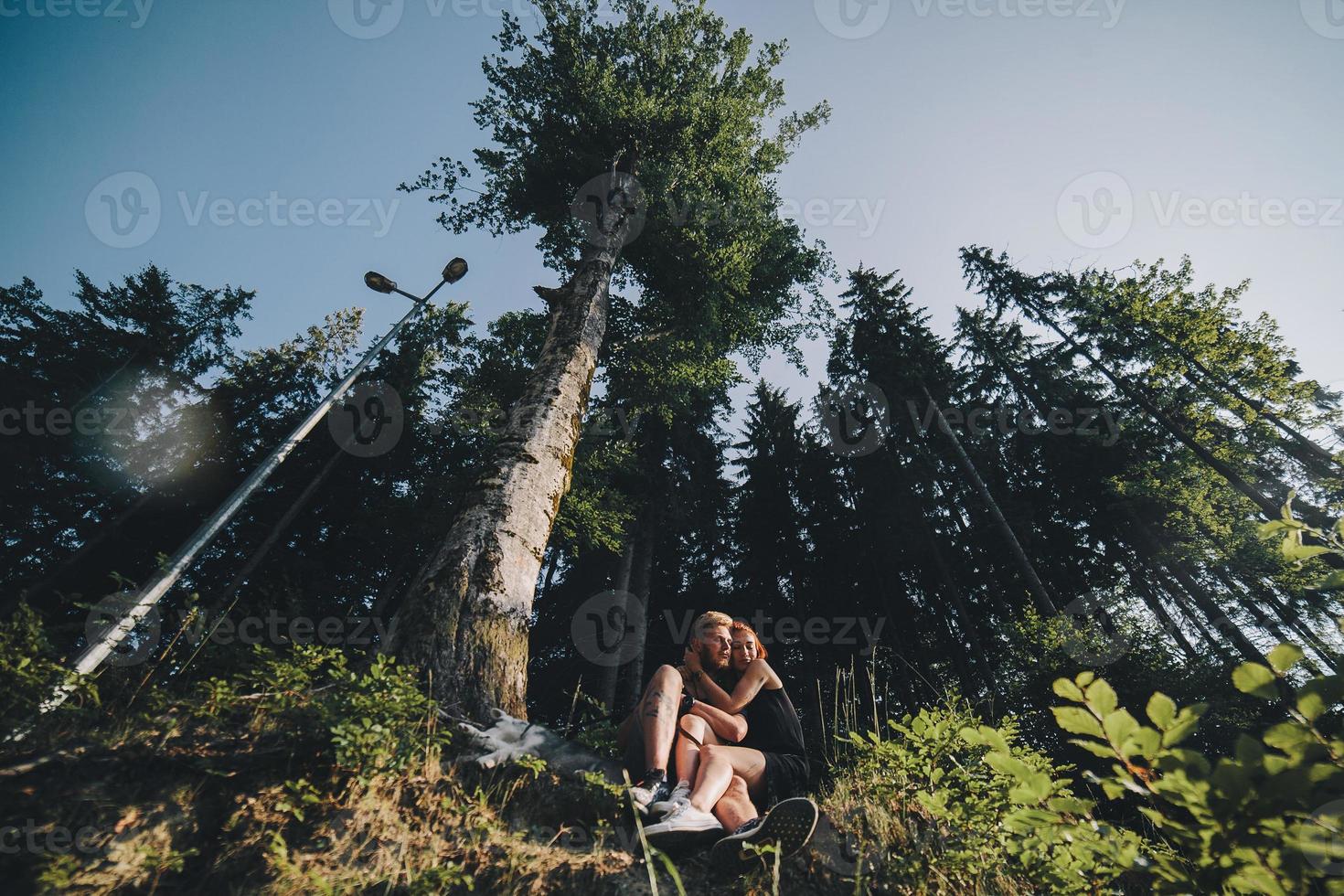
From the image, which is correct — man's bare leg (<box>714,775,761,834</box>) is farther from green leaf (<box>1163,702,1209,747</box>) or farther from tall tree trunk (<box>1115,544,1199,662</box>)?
tall tree trunk (<box>1115,544,1199,662</box>)

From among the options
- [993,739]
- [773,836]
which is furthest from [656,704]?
[993,739]

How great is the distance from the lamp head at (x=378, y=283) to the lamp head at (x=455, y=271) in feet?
2.63

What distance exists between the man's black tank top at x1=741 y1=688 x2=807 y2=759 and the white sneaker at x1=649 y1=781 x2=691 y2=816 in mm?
786

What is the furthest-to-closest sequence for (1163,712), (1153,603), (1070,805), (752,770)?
(1153,603) → (752,770) → (1070,805) → (1163,712)

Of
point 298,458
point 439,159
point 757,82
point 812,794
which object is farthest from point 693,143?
point 298,458

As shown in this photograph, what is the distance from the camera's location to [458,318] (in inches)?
650

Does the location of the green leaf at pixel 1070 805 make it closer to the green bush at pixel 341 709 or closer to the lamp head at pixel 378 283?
→ the green bush at pixel 341 709

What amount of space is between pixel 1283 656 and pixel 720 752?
2224 millimetres

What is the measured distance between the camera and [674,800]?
227cm

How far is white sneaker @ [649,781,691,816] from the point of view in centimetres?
220

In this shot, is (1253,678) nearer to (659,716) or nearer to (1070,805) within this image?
(1070,805)

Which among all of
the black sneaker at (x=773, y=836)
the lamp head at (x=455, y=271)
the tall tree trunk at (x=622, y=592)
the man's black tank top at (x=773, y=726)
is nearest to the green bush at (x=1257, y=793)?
the black sneaker at (x=773, y=836)

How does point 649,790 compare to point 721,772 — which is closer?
point 649,790

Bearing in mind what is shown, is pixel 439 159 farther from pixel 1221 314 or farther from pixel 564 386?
pixel 1221 314
